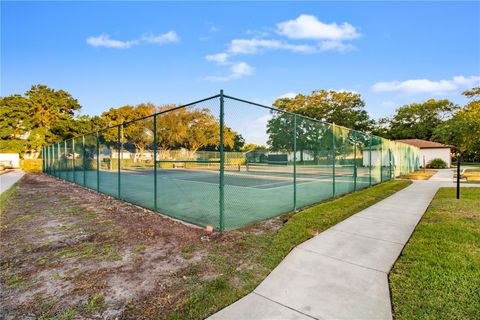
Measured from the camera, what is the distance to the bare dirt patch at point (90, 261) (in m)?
2.43

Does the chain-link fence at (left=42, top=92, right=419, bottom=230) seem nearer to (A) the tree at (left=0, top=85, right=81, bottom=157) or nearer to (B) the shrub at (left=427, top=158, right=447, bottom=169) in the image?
(B) the shrub at (left=427, top=158, right=447, bottom=169)

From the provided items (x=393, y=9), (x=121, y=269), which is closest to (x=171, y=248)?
(x=121, y=269)

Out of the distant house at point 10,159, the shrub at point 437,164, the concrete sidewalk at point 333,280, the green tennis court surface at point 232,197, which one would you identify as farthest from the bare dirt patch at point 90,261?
the shrub at point 437,164

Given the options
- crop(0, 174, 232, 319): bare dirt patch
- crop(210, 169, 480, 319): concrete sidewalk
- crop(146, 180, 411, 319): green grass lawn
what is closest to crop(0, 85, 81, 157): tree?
crop(0, 174, 232, 319): bare dirt patch

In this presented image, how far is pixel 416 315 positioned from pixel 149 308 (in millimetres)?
2343

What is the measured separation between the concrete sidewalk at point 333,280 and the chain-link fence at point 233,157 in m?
1.74

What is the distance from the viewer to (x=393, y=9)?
936 centimetres

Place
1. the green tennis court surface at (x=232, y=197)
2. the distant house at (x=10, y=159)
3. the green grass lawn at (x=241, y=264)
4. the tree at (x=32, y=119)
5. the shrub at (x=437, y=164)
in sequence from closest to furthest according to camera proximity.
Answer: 1. the green grass lawn at (x=241, y=264)
2. the green tennis court surface at (x=232, y=197)
3. the distant house at (x=10, y=159)
4. the tree at (x=32, y=119)
5. the shrub at (x=437, y=164)

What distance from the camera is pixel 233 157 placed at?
575 cm

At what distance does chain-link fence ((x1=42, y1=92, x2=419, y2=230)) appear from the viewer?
511 cm

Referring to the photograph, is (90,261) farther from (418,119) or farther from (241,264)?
(418,119)

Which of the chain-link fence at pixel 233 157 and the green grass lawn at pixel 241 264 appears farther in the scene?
the chain-link fence at pixel 233 157

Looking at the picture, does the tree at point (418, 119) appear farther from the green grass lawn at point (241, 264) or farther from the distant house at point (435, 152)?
the green grass lawn at point (241, 264)

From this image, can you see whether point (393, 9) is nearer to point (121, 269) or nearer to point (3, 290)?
point (121, 269)
